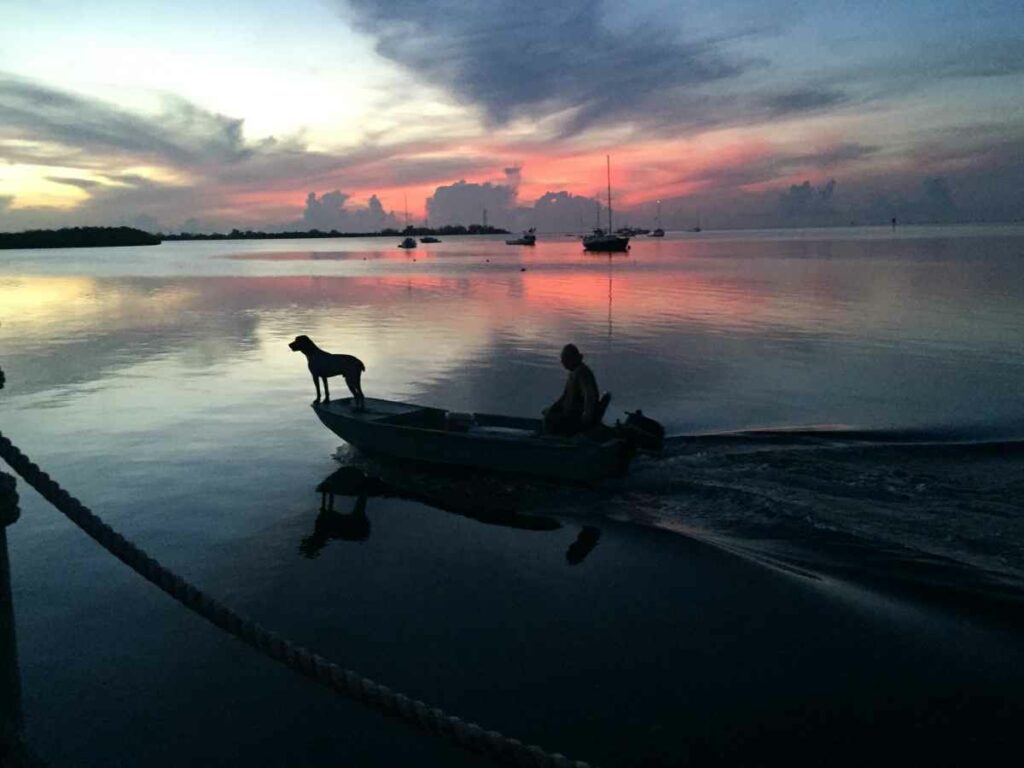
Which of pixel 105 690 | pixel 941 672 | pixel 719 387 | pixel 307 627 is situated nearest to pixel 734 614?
pixel 941 672

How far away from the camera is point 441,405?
19844 millimetres

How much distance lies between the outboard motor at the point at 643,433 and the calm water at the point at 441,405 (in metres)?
0.53

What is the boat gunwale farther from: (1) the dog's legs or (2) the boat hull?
(2) the boat hull

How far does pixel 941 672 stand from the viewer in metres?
7.50

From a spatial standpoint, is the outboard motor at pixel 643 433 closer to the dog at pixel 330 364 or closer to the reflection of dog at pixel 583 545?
the reflection of dog at pixel 583 545

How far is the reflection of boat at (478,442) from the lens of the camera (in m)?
12.6

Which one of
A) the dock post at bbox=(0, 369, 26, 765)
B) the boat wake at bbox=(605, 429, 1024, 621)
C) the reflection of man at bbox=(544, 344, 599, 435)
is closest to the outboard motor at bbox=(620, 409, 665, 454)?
the boat wake at bbox=(605, 429, 1024, 621)

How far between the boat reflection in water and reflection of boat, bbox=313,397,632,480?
0.38 metres

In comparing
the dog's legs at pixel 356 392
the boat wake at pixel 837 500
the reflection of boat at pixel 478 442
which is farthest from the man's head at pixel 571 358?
the dog's legs at pixel 356 392

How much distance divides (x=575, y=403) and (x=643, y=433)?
1332mm

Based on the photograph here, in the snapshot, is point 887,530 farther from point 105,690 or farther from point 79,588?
point 79,588

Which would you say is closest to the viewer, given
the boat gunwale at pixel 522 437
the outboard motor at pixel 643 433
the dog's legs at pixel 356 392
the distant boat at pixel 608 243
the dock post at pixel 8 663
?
the dock post at pixel 8 663

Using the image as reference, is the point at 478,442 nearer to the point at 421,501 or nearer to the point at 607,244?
the point at 421,501

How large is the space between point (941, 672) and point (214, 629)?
25.7 feet
